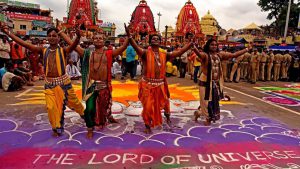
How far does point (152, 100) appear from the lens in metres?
4.52

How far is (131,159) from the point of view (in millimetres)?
3488

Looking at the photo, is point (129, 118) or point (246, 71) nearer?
point (129, 118)

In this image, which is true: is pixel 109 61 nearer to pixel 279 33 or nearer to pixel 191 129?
pixel 191 129

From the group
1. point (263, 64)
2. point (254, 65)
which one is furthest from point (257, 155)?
point (263, 64)

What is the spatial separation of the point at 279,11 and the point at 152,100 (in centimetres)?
3527

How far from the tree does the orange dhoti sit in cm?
3237

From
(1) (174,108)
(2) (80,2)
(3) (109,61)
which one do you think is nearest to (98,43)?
A: (3) (109,61)

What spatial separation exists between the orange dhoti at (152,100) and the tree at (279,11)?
106ft

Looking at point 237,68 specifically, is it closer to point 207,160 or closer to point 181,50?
point 181,50

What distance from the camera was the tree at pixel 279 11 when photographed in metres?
32.1

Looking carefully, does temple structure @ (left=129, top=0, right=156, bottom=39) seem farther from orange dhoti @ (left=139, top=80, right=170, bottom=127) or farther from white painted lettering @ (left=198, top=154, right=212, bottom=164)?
white painted lettering @ (left=198, top=154, right=212, bottom=164)

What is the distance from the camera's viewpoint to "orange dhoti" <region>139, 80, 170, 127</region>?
450cm

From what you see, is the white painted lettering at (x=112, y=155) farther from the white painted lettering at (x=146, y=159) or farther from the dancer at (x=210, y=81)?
the dancer at (x=210, y=81)

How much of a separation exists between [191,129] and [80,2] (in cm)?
2471
